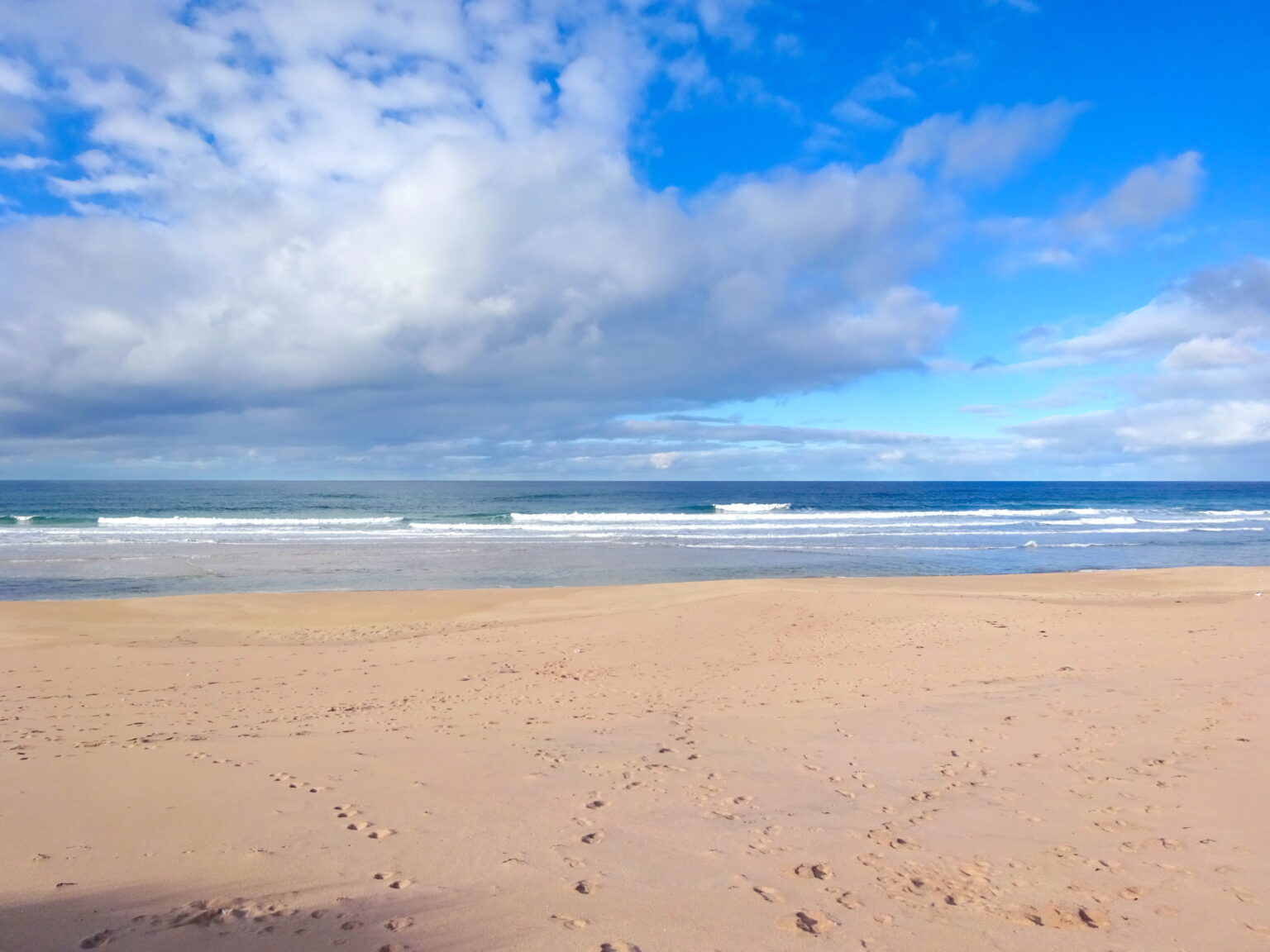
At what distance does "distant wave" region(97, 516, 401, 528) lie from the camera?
138ft

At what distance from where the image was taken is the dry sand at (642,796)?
3.81m

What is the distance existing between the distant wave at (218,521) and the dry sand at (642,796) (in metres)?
33.2

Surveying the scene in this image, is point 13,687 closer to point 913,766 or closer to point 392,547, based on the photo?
point 913,766

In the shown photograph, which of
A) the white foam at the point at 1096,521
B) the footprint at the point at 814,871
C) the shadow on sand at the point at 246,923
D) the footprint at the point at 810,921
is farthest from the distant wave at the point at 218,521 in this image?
the footprint at the point at 810,921

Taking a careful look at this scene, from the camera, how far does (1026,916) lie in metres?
3.90

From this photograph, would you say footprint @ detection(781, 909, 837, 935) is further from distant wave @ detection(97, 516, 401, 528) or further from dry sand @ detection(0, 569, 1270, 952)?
distant wave @ detection(97, 516, 401, 528)

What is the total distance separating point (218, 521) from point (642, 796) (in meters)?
45.8

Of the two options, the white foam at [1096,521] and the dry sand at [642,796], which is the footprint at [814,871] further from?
the white foam at [1096,521]

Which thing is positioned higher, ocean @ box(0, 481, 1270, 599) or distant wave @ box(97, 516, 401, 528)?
distant wave @ box(97, 516, 401, 528)

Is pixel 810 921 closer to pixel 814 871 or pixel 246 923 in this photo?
pixel 814 871

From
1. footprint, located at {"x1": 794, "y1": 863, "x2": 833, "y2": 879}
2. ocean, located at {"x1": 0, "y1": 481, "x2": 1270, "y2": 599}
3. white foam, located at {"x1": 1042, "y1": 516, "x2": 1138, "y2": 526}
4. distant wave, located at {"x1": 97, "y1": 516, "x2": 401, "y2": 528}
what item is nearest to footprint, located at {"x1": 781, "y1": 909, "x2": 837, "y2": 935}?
footprint, located at {"x1": 794, "y1": 863, "x2": 833, "y2": 879}

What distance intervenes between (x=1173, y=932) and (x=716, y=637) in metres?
9.10

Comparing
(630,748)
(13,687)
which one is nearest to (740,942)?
(630,748)

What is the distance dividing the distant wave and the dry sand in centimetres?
3317
